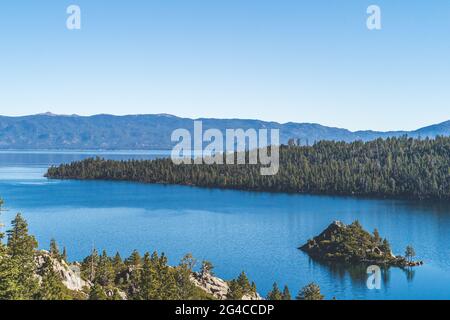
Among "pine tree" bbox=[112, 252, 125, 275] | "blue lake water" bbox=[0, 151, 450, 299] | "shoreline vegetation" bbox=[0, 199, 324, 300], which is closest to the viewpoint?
"shoreline vegetation" bbox=[0, 199, 324, 300]

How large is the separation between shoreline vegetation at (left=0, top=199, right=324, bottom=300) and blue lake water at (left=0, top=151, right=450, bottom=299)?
16172 millimetres

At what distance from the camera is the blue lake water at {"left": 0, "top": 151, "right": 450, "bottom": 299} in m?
90.1

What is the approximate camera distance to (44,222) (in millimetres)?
153125

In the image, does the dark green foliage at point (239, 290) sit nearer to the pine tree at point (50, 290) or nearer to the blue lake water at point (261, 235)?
the blue lake water at point (261, 235)

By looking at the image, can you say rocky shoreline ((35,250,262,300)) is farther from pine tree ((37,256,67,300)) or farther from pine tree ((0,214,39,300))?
pine tree ((37,256,67,300))

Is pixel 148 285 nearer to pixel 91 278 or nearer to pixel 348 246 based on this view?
pixel 91 278

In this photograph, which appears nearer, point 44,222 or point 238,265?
point 238,265
